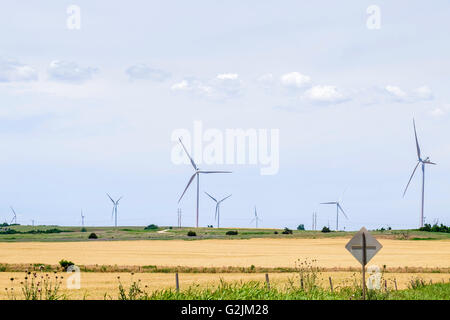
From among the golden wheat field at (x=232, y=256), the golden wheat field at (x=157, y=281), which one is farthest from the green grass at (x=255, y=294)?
the golden wheat field at (x=232, y=256)

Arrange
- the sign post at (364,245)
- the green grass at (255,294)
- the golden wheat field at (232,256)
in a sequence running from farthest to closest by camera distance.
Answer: the golden wheat field at (232,256) → the sign post at (364,245) → the green grass at (255,294)

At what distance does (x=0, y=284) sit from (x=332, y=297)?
84.0 ft

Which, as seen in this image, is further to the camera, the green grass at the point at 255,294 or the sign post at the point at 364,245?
the sign post at the point at 364,245

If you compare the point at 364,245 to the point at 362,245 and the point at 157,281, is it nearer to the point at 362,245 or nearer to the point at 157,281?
the point at 362,245

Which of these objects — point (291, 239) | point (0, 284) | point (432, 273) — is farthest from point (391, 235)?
point (0, 284)

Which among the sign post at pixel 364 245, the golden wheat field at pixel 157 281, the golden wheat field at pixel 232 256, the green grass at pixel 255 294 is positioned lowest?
the golden wheat field at pixel 232 256

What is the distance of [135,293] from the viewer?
95.7ft

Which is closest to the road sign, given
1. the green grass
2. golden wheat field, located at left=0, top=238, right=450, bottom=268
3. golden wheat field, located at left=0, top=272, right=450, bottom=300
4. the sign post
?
the sign post

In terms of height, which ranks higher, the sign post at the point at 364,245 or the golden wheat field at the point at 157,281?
the sign post at the point at 364,245

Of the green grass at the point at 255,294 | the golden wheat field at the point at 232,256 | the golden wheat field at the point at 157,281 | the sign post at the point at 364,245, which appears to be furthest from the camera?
the golden wheat field at the point at 232,256

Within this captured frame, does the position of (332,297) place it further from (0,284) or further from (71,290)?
(0,284)

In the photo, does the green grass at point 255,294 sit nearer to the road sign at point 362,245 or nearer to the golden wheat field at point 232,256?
the road sign at point 362,245

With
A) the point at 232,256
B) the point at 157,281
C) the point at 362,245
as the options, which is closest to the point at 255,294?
the point at 362,245

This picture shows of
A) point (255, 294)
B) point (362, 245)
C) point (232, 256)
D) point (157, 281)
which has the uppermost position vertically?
point (362, 245)
